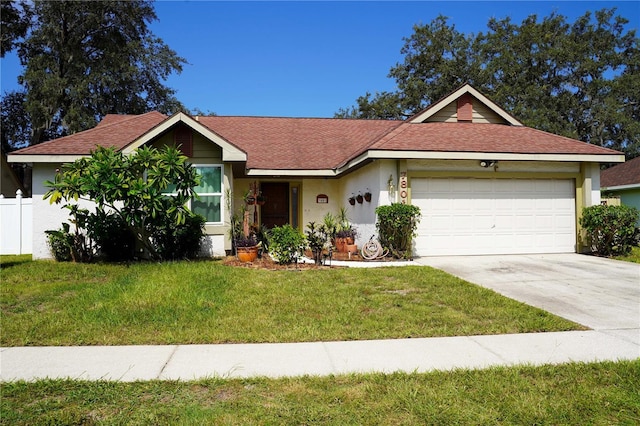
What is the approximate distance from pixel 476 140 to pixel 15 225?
45.5 ft

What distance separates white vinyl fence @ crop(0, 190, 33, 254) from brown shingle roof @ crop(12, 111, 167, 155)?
256cm

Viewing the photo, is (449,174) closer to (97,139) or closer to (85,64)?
(97,139)

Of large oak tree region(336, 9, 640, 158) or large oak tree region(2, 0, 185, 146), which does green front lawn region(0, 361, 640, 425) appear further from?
large oak tree region(336, 9, 640, 158)

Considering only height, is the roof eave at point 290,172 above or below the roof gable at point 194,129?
below

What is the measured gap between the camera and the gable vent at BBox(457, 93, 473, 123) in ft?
43.1

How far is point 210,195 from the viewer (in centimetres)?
1105

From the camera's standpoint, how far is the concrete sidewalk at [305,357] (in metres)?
3.85

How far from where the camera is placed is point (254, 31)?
44.0ft

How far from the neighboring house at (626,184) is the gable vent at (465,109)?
9.77 meters

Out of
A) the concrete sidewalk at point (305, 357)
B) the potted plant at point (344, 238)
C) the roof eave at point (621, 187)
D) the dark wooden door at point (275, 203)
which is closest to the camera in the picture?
the concrete sidewalk at point (305, 357)

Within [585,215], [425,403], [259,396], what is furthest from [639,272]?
[259,396]

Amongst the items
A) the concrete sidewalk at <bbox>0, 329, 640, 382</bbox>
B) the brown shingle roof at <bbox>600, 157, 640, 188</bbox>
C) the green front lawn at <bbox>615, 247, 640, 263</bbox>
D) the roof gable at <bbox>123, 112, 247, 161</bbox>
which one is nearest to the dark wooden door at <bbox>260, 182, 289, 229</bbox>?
the roof gable at <bbox>123, 112, 247, 161</bbox>

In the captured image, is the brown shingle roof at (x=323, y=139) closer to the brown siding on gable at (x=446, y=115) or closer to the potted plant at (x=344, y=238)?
the brown siding on gable at (x=446, y=115)

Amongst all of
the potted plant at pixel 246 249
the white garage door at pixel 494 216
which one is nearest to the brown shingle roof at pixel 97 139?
the potted plant at pixel 246 249
